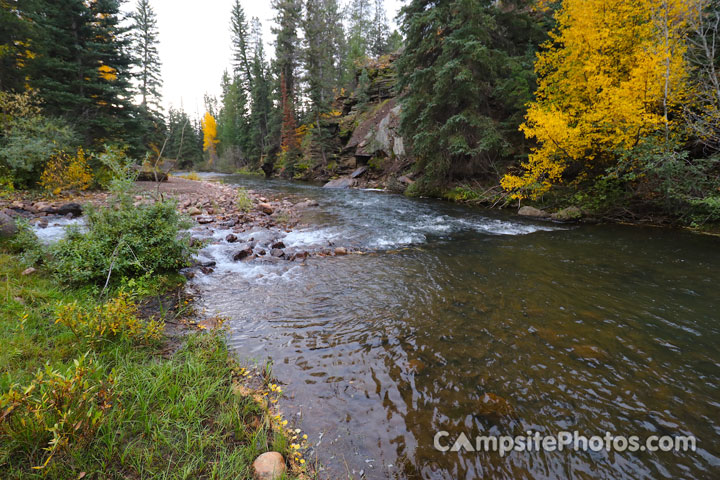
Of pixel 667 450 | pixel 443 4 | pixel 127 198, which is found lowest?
pixel 667 450

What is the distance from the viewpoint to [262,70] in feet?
144

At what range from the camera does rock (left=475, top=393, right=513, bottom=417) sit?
8.77ft

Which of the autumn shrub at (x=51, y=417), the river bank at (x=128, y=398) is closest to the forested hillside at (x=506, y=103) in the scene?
the river bank at (x=128, y=398)

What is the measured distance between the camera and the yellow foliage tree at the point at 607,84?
8719 mm

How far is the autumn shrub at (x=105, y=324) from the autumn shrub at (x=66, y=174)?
1287cm

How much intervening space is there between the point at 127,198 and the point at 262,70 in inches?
1882

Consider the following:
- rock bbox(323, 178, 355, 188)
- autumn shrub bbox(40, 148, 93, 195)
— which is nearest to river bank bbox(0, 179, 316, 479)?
autumn shrub bbox(40, 148, 93, 195)

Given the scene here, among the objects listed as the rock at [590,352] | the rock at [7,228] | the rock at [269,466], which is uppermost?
the rock at [7,228]

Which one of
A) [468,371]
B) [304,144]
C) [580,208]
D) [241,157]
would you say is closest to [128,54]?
[304,144]

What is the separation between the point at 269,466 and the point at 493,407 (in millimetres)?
2082

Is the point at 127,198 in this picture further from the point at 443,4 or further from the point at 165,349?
the point at 443,4

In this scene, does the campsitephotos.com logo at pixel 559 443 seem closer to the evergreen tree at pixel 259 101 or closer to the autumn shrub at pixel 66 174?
the autumn shrub at pixel 66 174

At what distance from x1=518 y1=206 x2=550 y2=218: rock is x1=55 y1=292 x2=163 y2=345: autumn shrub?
13.2 meters

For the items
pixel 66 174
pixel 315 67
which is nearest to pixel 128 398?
pixel 66 174
